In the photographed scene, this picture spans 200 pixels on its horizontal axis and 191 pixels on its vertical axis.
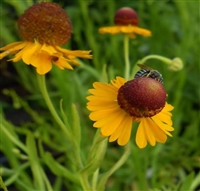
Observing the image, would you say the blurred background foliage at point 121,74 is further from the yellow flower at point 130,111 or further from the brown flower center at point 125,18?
the yellow flower at point 130,111

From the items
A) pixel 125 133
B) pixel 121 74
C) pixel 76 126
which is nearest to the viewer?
pixel 125 133

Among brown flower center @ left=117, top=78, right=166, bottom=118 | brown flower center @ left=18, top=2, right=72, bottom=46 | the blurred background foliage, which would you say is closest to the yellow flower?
A: brown flower center @ left=117, top=78, right=166, bottom=118

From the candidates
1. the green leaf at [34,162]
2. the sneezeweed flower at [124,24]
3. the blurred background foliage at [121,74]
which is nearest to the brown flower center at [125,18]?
the sneezeweed flower at [124,24]

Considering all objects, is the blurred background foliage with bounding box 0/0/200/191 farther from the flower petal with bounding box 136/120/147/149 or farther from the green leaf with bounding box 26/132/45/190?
the flower petal with bounding box 136/120/147/149

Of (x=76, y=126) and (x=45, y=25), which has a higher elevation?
(x=45, y=25)

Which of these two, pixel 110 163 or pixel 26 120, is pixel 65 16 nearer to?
pixel 110 163

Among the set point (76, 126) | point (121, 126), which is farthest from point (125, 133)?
point (76, 126)

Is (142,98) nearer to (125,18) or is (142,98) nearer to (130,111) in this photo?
(130,111)
